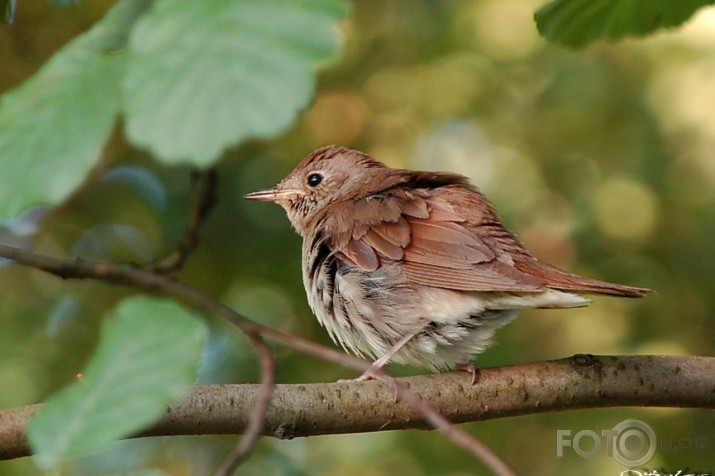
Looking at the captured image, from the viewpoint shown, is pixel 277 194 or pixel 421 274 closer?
pixel 421 274

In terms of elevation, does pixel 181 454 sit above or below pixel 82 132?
below

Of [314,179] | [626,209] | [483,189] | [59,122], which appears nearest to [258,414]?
[59,122]

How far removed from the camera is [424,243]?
455 centimetres

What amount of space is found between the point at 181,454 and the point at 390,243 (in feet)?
11.8

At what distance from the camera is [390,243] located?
4668mm

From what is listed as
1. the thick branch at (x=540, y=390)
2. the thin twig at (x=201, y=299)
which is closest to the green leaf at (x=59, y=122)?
the thin twig at (x=201, y=299)

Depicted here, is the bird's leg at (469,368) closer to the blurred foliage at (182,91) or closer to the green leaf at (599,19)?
the green leaf at (599,19)

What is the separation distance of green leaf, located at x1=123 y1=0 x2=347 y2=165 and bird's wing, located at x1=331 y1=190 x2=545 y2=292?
2906mm

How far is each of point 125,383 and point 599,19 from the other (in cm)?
193

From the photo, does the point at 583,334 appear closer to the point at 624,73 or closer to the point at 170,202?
the point at 624,73

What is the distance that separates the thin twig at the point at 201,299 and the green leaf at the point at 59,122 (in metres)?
0.38

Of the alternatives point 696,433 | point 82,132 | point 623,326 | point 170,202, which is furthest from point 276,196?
point 82,132

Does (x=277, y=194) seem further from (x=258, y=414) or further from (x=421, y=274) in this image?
(x=258, y=414)

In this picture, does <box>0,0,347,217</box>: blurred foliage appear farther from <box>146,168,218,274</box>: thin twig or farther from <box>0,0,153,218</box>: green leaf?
<box>146,168,218,274</box>: thin twig
